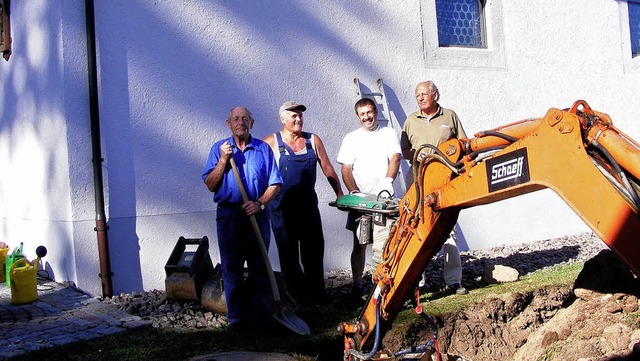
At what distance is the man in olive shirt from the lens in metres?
6.24

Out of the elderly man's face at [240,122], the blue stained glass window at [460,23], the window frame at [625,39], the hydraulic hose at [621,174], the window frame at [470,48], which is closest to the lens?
the hydraulic hose at [621,174]

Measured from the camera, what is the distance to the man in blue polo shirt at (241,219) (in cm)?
533

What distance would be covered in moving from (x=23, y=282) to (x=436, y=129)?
4259 millimetres

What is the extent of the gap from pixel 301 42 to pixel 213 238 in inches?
98.4

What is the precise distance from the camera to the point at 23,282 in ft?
20.5

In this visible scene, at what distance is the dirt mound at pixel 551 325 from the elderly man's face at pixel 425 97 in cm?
194

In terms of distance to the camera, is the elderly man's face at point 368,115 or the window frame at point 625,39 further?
the window frame at point 625,39

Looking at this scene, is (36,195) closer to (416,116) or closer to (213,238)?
(213,238)

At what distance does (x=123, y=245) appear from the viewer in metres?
6.54

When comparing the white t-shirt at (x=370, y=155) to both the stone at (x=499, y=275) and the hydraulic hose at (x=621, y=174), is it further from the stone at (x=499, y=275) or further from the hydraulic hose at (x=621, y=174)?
the hydraulic hose at (x=621, y=174)

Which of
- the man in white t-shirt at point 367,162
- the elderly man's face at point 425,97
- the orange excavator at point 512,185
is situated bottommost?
the orange excavator at point 512,185

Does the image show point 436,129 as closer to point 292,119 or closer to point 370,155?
point 370,155

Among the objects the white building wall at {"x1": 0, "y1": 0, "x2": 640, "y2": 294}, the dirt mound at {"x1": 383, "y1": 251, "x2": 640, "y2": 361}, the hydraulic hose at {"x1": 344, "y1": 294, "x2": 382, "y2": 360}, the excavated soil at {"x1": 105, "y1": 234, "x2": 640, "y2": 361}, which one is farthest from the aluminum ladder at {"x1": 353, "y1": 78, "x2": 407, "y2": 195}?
the hydraulic hose at {"x1": 344, "y1": 294, "x2": 382, "y2": 360}

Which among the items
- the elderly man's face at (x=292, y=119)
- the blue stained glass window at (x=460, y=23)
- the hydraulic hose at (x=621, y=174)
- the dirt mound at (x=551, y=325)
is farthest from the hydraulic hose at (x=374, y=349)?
the blue stained glass window at (x=460, y=23)
